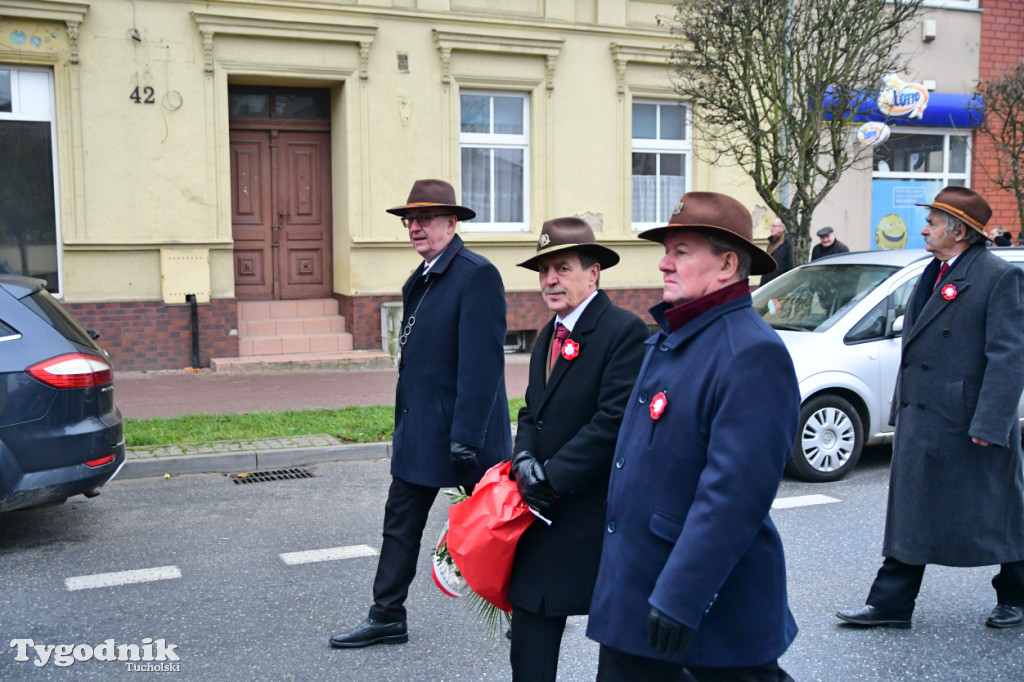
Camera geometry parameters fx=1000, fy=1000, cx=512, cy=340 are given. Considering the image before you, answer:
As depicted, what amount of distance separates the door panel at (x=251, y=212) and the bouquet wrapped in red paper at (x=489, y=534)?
11260 mm

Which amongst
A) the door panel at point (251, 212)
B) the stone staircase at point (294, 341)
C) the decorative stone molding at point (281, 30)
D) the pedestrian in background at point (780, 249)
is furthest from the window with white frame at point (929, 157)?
the door panel at point (251, 212)

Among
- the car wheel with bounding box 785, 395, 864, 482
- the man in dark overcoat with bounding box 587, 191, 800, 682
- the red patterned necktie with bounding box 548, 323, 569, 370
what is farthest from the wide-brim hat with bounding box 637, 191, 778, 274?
the car wheel with bounding box 785, 395, 864, 482

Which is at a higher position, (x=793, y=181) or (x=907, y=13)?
(x=907, y=13)

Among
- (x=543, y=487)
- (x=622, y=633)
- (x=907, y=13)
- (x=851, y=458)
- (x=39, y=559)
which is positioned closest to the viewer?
(x=622, y=633)

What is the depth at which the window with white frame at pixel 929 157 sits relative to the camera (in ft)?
60.3

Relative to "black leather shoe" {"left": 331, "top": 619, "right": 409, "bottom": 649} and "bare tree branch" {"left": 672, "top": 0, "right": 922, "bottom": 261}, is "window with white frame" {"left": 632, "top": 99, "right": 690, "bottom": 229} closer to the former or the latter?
"bare tree branch" {"left": 672, "top": 0, "right": 922, "bottom": 261}

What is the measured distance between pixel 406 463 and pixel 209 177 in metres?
9.63

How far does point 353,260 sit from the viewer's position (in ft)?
45.6

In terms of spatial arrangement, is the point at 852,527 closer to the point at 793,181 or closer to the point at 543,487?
the point at 543,487

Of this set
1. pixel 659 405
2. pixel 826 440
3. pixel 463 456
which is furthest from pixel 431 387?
pixel 826 440

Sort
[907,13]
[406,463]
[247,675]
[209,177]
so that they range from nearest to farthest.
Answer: [247,675] < [406,463] < [907,13] < [209,177]

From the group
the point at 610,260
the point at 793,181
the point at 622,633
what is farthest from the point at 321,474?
the point at 793,181

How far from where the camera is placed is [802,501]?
714 cm

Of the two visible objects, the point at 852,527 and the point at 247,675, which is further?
the point at 852,527
